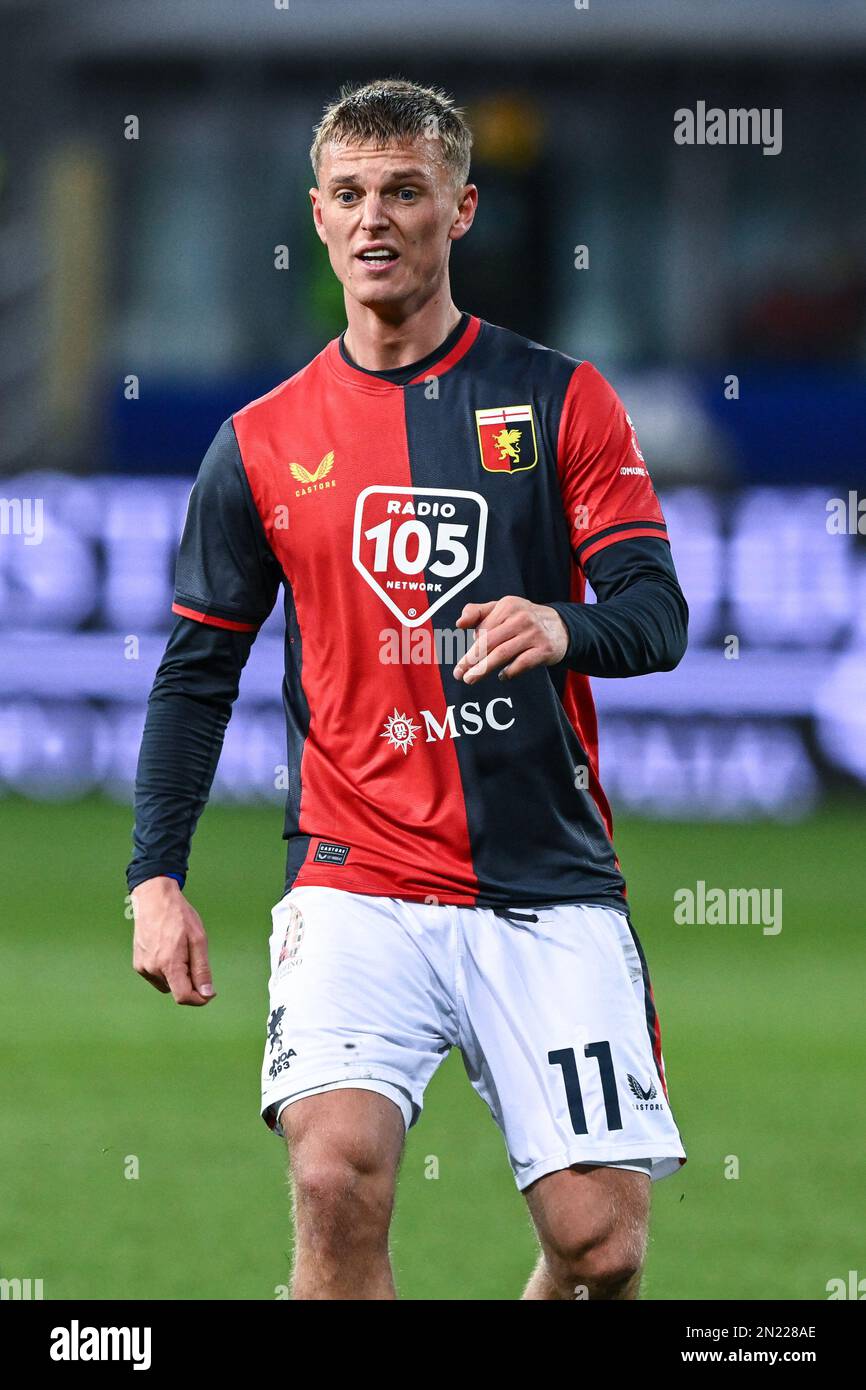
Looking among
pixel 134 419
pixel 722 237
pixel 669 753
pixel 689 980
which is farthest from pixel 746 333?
pixel 689 980

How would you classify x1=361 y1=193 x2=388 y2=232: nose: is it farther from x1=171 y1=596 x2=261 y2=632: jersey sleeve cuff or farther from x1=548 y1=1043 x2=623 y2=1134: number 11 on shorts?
x1=548 y1=1043 x2=623 y2=1134: number 11 on shorts

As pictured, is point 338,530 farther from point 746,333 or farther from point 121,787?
Result: point 746,333

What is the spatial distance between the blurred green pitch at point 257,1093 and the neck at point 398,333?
2.34 meters

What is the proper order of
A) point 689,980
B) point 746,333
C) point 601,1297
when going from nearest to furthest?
point 601,1297 → point 689,980 → point 746,333

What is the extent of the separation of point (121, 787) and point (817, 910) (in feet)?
13.7

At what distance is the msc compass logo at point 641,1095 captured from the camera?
426 cm

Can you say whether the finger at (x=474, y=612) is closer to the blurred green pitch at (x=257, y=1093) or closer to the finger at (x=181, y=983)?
the finger at (x=181, y=983)

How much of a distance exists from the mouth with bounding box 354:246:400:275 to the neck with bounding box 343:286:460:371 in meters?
0.12

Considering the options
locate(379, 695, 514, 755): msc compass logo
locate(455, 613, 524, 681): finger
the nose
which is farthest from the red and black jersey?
locate(455, 613, 524, 681): finger

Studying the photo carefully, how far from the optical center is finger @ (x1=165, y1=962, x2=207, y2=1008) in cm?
417

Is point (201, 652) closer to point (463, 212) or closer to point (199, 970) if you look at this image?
point (199, 970)

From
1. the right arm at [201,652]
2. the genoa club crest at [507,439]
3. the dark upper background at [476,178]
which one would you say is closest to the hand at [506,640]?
the genoa club crest at [507,439]

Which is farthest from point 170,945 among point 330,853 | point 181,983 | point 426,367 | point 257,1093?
point 257,1093
